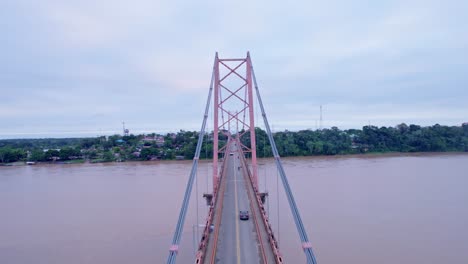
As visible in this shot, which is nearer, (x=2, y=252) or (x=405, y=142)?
(x=2, y=252)

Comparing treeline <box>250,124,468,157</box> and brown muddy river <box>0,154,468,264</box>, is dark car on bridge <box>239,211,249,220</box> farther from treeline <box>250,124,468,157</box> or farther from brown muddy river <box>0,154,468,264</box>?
treeline <box>250,124,468,157</box>

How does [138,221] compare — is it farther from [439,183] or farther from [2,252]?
[439,183]

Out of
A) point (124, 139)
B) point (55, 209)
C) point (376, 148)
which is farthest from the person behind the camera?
point (124, 139)

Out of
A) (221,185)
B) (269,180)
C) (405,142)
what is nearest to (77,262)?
(221,185)

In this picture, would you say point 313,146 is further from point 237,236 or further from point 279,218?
point 237,236

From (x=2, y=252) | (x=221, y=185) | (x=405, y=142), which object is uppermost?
(x=405, y=142)

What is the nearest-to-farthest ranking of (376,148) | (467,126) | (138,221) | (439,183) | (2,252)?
(2,252)
(138,221)
(439,183)
(376,148)
(467,126)

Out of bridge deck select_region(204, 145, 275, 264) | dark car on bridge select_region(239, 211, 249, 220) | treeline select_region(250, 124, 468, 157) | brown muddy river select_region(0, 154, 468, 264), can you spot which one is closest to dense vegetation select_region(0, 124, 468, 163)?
treeline select_region(250, 124, 468, 157)

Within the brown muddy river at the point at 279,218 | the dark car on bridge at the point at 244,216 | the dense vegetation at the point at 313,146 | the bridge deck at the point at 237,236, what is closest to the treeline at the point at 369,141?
the dense vegetation at the point at 313,146
